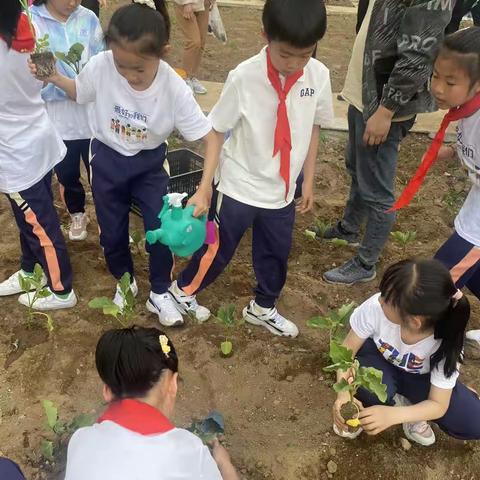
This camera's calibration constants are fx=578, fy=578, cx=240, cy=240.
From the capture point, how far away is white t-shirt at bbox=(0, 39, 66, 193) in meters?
2.37

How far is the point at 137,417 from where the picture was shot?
146 cm

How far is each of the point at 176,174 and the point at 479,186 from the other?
203cm

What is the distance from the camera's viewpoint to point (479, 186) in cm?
253

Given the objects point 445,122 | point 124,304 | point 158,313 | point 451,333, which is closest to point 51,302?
point 124,304

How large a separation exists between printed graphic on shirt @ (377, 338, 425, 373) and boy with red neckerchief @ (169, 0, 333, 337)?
2.14 feet

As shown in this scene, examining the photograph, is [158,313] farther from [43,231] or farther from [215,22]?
[215,22]

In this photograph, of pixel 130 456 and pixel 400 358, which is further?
pixel 400 358

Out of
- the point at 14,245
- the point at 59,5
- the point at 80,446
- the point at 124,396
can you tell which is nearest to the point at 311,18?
the point at 59,5

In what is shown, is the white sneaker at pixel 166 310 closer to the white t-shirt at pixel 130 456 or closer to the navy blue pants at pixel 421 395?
the navy blue pants at pixel 421 395

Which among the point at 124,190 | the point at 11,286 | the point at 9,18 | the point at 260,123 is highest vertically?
the point at 9,18

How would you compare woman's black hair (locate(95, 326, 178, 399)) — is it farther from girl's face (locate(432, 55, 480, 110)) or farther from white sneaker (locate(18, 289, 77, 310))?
girl's face (locate(432, 55, 480, 110))

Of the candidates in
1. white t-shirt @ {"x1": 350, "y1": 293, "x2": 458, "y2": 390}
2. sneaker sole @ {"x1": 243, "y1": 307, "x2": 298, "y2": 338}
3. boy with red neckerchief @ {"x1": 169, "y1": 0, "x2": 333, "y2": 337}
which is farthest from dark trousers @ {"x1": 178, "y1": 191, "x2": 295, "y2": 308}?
white t-shirt @ {"x1": 350, "y1": 293, "x2": 458, "y2": 390}

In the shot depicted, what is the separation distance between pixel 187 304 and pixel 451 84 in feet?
5.23

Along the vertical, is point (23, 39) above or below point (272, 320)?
above
